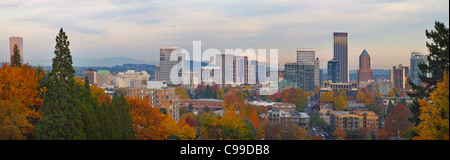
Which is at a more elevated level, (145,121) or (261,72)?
(261,72)

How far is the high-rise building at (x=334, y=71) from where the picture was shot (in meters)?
84.1

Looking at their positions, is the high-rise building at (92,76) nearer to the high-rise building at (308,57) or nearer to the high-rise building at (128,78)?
the high-rise building at (128,78)

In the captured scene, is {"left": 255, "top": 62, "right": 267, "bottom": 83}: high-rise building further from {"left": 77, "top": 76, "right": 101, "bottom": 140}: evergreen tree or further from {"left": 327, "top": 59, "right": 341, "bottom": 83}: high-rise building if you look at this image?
{"left": 77, "top": 76, "right": 101, "bottom": 140}: evergreen tree

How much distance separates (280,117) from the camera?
27875 mm

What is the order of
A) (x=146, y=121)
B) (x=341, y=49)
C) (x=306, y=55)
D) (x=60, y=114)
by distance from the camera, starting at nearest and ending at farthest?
(x=60, y=114)
(x=146, y=121)
(x=306, y=55)
(x=341, y=49)

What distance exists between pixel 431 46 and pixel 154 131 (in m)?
6.67

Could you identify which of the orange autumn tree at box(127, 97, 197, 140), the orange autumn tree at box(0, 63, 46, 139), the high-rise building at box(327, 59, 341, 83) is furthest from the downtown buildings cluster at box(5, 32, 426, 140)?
the orange autumn tree at box(0, 63, 46, 139)

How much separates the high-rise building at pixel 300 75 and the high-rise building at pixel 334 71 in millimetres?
14439

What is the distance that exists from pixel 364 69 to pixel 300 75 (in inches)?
553

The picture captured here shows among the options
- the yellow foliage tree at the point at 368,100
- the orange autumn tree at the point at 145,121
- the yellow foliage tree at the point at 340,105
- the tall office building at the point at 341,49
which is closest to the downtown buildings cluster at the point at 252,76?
the yellow foliage tree at the point at 368,100

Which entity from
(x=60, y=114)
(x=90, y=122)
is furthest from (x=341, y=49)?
(x=60, y=114)

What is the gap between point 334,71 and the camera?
278 feet

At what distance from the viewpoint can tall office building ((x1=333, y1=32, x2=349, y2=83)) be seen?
285 feet

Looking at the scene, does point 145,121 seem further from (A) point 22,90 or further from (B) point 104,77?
(B) point 104,77
